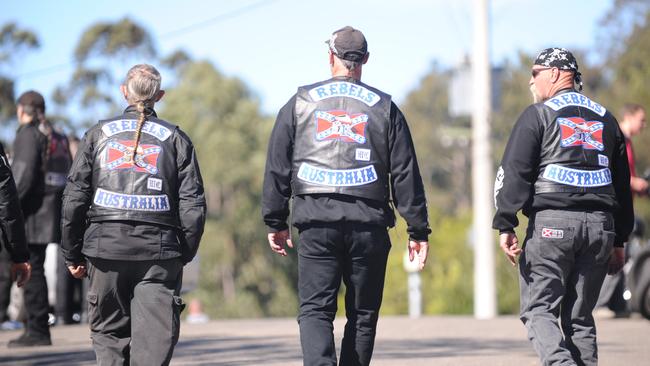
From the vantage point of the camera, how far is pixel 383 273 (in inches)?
258

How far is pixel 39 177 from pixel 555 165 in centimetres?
511

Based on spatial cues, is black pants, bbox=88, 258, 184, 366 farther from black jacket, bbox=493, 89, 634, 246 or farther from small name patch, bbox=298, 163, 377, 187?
black jacket, bbox=493, 89, 634, 246

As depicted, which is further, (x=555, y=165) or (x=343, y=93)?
(x=555, y=165)

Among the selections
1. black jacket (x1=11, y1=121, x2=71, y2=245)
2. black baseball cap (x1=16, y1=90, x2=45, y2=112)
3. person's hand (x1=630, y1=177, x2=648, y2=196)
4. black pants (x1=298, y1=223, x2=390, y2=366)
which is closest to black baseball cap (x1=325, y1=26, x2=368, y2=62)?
black pants (x1=298, y1=223, x2=390, y2=366)

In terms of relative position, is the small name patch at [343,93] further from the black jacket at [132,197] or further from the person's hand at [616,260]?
the person's hand at [616,260]

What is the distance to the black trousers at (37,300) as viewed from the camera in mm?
10195

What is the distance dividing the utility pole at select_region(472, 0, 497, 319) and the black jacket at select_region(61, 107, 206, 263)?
15.5 metres

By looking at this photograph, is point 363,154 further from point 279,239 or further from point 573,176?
point 573,176

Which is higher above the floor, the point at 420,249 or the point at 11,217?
the point at 11,217

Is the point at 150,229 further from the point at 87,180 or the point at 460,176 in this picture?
the point at 460,176

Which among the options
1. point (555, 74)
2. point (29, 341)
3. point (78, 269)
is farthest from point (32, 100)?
point (555, 74)

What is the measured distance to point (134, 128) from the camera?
658 cm

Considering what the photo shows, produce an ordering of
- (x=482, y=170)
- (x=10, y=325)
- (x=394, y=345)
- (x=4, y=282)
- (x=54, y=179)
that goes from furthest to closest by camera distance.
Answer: (x=482, y=170) < (x=10, y=325) < (x=4, y=282) < (x=54, y=179) < (x=394, y=345)

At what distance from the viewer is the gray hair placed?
671cm
